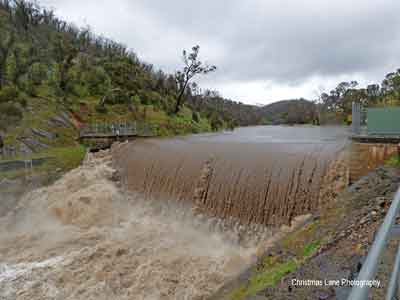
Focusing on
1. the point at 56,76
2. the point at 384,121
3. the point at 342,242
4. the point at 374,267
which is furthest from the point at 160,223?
the point at 56,76

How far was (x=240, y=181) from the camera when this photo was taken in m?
7.55

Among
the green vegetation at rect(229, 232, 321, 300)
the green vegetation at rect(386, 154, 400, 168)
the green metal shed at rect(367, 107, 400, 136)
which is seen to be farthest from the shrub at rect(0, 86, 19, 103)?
the green vegetation at rect(386, 154, 400, 168)

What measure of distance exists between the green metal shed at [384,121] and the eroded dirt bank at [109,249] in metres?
4.93

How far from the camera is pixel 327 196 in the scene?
649cm

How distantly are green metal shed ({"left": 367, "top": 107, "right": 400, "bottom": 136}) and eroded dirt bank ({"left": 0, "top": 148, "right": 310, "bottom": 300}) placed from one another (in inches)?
194

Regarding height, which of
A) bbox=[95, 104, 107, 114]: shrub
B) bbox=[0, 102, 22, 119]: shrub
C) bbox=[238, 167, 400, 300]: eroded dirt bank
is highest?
bbox=[95, 104, 107, 114]: shrub

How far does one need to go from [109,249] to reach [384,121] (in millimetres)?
8373

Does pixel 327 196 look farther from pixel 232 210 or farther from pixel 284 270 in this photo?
pixel 284 270

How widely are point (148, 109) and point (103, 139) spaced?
1232 centimetres

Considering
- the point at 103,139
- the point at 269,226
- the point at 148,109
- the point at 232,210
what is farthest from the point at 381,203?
the point at 148,109

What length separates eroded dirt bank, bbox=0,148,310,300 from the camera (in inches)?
203

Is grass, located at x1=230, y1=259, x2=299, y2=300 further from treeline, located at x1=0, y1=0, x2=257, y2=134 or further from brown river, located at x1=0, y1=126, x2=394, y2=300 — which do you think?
treeline, located at x1=0, y1=0, x2=257, y2=134

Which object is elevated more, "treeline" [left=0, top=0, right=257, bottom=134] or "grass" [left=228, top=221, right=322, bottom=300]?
"treeline" [left=0, top=0, right=257, bottom=134]

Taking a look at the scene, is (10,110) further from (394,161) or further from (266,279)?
(394,161)
